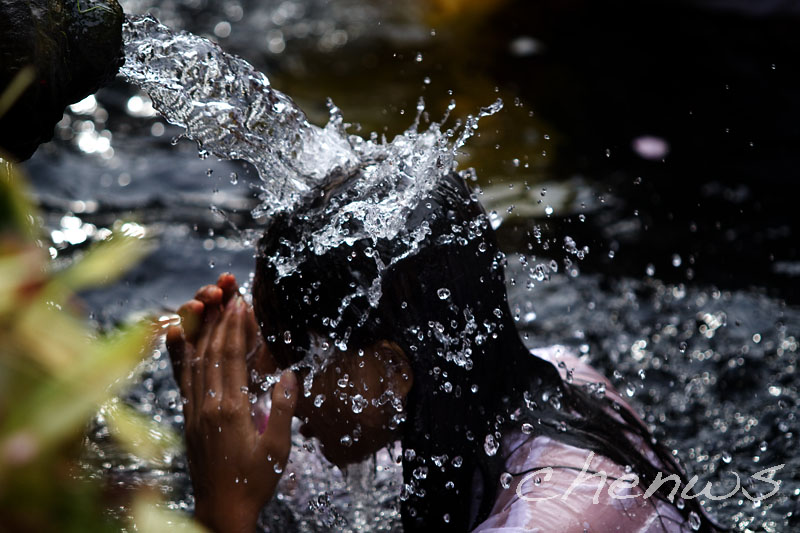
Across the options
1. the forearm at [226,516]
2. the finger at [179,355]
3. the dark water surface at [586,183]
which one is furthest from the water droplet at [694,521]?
the finger at [179,355]

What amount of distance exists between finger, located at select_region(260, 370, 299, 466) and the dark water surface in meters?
0.45

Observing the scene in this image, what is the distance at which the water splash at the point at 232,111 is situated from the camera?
87.3 inches

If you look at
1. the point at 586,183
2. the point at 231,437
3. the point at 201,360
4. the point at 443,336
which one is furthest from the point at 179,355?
the point at 586,183

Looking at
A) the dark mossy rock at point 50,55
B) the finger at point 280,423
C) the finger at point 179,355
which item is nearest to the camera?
the dark mossy rock at point 50,55

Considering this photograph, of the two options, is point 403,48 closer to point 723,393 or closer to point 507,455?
point 723,393

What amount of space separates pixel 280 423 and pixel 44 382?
4.96 feet

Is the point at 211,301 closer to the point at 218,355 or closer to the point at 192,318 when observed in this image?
the point at 192,318

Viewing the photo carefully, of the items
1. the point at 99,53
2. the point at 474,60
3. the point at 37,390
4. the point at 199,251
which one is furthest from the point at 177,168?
the point at 37,390

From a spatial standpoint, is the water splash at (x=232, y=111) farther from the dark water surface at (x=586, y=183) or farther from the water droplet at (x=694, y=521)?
the water droplet at (x=694, y=521)

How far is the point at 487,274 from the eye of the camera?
2.17 metres

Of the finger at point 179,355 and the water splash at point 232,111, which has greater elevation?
the water splash at point 232,111

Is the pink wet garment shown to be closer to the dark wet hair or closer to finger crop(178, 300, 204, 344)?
the dark wet hair

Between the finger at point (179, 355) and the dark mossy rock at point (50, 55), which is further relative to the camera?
the finger at point (179, 355)

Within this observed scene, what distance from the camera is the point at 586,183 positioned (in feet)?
16.5
